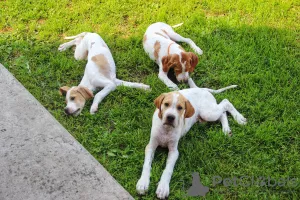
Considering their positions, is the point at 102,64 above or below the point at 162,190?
above

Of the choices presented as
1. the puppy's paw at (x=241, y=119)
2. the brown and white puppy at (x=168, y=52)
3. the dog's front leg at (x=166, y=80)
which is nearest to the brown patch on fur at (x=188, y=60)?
the brown and white puppy at (x=168, y=52)

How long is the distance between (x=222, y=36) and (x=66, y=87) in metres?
3.11

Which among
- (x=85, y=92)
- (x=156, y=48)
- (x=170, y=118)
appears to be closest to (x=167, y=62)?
(x=156, y=48)

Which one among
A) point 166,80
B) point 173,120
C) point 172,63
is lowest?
point 166,80

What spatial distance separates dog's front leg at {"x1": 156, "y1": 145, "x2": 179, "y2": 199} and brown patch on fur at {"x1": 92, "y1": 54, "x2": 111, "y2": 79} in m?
1.80

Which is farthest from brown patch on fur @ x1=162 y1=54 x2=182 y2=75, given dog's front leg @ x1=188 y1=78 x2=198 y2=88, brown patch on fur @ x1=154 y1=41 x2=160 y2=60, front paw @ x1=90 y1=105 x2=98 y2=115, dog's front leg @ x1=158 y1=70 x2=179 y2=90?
front paw @ x1=90 y1=105 x2=98 y2=115

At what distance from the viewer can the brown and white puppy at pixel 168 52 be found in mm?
6086

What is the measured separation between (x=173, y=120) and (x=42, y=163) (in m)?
1.59

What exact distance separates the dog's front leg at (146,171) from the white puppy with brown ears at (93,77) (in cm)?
116

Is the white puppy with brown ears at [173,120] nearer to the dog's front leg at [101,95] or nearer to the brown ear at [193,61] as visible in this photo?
the brown ear at [193,61]

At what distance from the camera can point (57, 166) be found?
14.6 ft

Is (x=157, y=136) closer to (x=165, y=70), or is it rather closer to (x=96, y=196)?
(x=96, y=196)

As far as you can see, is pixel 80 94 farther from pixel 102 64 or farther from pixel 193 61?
pixel 193 61

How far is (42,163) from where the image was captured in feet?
14.7
